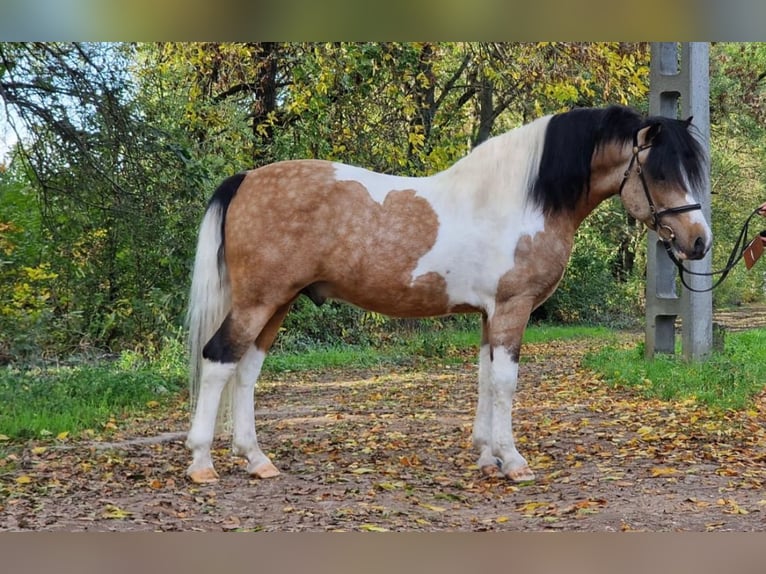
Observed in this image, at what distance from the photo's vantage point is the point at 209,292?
389 centimetres

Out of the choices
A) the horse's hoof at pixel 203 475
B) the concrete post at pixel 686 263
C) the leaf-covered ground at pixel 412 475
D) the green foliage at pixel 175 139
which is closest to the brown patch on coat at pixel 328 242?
the horse's hoof at pixel 203 475

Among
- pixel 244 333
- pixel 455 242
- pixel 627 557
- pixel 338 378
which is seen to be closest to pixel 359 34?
pixel 455 242

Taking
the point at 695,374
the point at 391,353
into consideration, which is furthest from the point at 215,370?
the point at 391,353

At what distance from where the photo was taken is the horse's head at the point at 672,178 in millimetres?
3762

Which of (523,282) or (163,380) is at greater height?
(523,282)

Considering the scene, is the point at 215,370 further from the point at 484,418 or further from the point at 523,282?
the point at 523,282

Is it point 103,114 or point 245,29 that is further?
point 103,114

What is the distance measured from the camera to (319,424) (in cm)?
546

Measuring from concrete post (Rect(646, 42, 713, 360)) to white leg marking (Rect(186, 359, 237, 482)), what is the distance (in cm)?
412

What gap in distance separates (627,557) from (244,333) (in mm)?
1795

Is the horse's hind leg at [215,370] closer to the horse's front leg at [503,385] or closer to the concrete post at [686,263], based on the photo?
the horse's front leg at [503,385]

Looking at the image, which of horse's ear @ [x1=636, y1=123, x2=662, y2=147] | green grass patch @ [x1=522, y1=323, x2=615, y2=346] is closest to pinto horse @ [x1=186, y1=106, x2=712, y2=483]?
horse's ear @ [x1=636, y1=123, x2=662, y2=147]

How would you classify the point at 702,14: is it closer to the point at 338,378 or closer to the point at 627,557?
the point at 627,557

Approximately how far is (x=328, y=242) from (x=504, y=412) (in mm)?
1071
